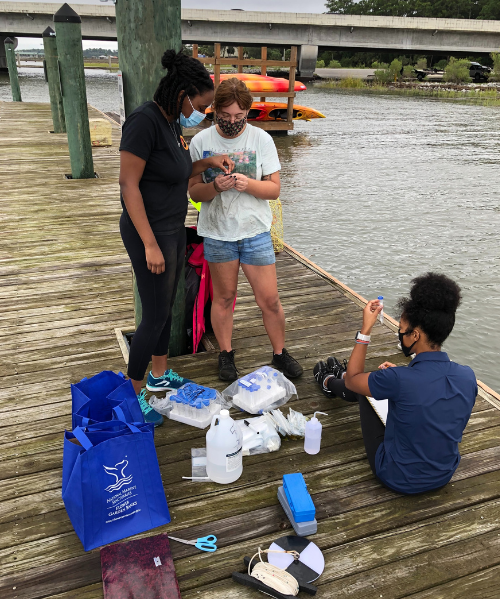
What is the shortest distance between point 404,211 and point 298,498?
8.80 m

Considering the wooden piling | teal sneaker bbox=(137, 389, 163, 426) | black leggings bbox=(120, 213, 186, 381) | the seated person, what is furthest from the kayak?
the seated person

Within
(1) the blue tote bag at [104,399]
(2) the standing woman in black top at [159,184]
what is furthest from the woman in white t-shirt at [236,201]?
(1) the blue tote bag at [104,399]

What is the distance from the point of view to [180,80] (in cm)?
231

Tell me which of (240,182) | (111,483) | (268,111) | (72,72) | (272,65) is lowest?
(268,111)

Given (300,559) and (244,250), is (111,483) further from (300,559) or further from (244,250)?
(244,250)

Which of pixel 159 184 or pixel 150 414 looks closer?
pixel 159 184

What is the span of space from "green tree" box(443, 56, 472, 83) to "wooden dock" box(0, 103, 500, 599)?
45869 mm

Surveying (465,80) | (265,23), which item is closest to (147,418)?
(265,23)

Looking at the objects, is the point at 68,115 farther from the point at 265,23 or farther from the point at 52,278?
the point at 265,23

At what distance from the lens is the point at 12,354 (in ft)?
11.4

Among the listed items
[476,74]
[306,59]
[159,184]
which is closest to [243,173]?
[159,184]

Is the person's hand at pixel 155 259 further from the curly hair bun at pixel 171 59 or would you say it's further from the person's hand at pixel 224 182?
the curly hair bun at pixel 171 59

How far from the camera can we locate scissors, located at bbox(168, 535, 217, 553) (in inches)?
82.6

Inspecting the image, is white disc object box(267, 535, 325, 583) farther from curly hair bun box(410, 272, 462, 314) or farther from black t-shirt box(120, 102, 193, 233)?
black t-shirt box(120, 102, 193, 233)
